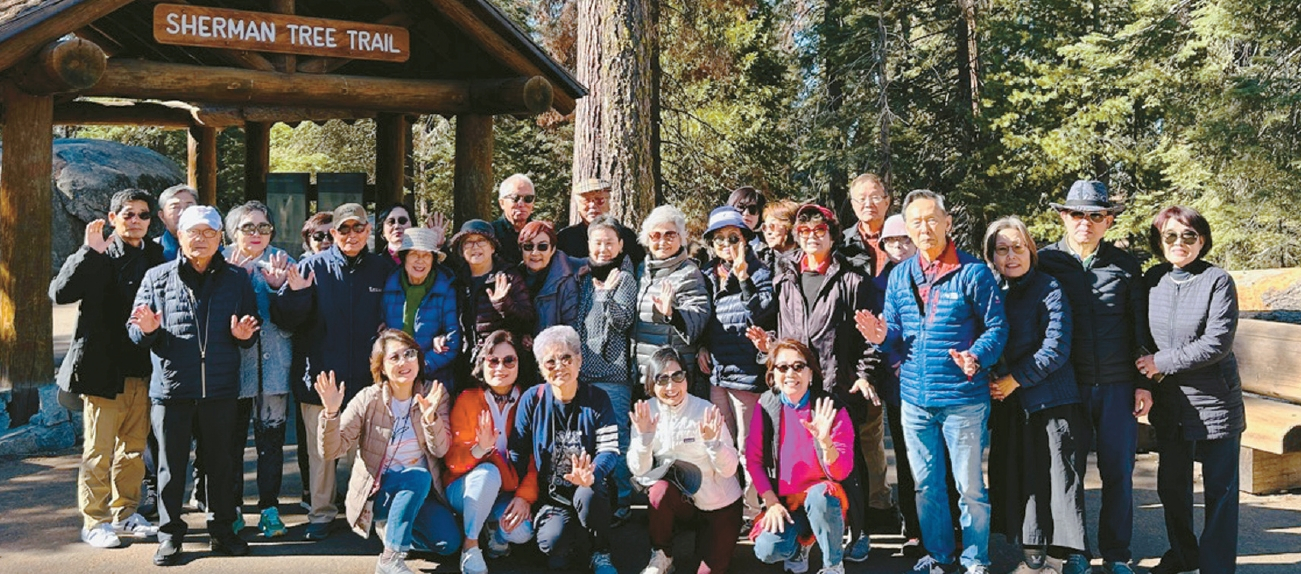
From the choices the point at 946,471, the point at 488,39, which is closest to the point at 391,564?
the point at 946,471

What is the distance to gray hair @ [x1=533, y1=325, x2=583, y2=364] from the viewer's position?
5285 millimetres

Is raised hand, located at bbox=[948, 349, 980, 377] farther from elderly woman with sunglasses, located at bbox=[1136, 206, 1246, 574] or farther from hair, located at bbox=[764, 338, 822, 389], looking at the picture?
elderly woman with sunglasses, located at bbox=[1136, 206, 1246, 574]

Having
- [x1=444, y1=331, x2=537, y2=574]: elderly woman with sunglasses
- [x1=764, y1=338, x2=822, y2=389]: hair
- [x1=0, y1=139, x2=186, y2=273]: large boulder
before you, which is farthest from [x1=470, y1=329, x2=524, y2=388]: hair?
[x1=0, y1=139, x2=186, y2=273]: large boulder

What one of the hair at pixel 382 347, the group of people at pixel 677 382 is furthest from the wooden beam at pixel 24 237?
the hair at pixel 382 347

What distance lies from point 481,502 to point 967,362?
244 cm

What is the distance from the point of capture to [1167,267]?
5203 mm

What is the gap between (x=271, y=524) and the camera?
579 cm

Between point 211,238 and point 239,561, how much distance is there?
1.66 m

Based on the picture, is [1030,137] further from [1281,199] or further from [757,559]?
[757,559]

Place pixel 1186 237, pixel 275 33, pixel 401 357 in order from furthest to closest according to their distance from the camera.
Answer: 1. pixel 275 33
2. pixel 401 357
3. pixel 1186 237

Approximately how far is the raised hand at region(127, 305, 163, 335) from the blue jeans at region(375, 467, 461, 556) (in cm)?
138

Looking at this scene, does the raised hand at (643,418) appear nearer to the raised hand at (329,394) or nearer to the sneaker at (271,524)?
the raised hand at (329,394)

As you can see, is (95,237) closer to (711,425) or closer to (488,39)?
(711,425)

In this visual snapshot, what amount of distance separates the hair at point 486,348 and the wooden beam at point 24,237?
3752 millimetres
